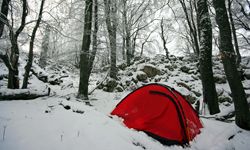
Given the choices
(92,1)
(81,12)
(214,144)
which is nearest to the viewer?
(214,144)

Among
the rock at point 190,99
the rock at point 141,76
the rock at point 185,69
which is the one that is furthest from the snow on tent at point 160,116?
the rock at point 185,69

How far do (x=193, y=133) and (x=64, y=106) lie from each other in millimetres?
3350

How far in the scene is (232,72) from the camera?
5.13 m

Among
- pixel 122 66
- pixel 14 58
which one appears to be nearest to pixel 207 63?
pixel 14 58

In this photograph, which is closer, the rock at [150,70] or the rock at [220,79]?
the rock at [220,79]

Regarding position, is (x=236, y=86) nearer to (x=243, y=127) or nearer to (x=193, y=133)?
(x=243, y=127)

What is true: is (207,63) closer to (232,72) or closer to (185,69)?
(232,72)

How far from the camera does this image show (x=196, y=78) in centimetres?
1311

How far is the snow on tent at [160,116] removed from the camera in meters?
4.38

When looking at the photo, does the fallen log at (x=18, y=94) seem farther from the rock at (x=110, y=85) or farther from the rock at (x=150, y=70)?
the rock at (x=150, y=70)

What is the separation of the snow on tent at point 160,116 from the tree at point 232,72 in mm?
1065

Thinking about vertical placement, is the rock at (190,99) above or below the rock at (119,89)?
below

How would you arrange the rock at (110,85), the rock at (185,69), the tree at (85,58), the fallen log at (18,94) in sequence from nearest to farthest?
the fallen log at (18,94) → the tree at (85,58) → the rock at (110,85) → the rock at (185,69)

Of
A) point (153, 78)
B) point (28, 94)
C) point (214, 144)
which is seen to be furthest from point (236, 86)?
point (153, 78)
